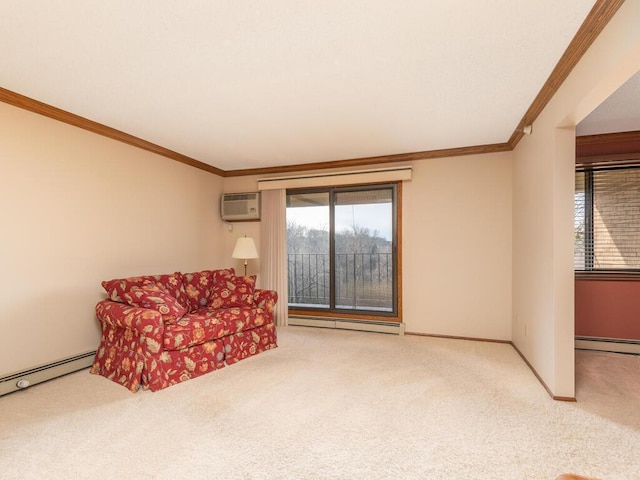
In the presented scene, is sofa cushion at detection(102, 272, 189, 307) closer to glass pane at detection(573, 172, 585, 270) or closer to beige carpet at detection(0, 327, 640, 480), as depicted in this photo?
beige carpet at detection(0, 327, 640, 480)

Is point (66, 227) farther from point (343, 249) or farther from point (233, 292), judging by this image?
point (343, 249)

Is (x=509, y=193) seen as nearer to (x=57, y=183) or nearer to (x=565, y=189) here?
(x=565, y=189)

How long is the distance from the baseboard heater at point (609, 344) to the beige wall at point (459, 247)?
797mm

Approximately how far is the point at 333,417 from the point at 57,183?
313cm

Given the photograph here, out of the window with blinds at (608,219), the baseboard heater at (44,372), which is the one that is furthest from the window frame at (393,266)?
the baseboard heater at (44,372)

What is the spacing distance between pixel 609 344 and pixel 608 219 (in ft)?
4.66

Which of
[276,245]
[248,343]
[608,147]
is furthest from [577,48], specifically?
[276,245]

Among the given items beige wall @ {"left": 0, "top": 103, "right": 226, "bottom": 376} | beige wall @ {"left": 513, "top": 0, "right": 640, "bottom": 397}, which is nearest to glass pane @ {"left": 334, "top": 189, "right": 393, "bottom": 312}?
beige wall @ {"left": 513, "top": 0, "right": 640, "bottom": 397}

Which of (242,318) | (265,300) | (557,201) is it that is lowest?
(242,318)

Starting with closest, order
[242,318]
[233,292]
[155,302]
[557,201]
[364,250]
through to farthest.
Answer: [557,201] → [155,302] → [242,318] → [233,292] → [364,250]

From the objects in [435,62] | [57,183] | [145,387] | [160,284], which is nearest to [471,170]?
[435,62]

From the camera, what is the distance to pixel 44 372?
2934 millimetres

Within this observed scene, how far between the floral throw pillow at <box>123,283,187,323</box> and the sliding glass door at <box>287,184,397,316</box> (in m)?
2.34

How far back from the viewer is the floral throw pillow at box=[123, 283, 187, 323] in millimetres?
3035
